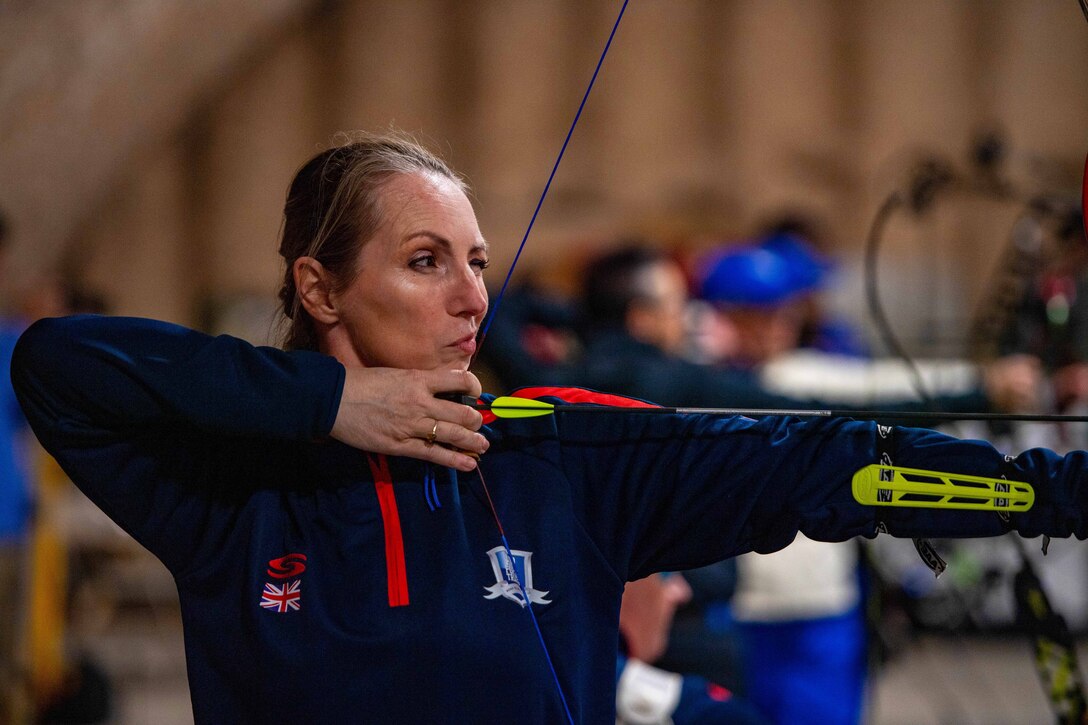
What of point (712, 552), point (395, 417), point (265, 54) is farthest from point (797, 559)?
point (265, 54)

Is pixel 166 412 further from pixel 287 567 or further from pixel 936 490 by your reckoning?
pixel 936 490

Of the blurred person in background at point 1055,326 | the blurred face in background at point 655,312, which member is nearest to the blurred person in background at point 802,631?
the blurred face in background at point 655,312

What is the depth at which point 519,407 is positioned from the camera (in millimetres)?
1056

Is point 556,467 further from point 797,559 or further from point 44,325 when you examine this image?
point 797,559

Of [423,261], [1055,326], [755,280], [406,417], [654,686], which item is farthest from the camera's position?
[755,280]

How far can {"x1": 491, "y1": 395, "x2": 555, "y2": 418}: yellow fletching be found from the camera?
105 centimetres

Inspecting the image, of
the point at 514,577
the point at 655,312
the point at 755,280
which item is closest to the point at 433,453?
the point at 514,577

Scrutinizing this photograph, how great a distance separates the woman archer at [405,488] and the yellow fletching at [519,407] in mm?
36

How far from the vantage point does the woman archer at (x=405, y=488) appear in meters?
0.98

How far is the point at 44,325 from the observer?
1065 mm

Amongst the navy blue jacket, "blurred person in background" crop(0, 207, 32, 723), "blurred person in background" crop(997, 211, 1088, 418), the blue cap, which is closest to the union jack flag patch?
the navy blue jacket

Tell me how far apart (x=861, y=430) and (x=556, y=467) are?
0.29 m

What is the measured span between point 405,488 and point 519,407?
129 millimetres

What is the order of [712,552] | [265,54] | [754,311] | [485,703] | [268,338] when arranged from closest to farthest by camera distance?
[485,703] < [712,552] < [268,338] < [754,311] < [265,54]
